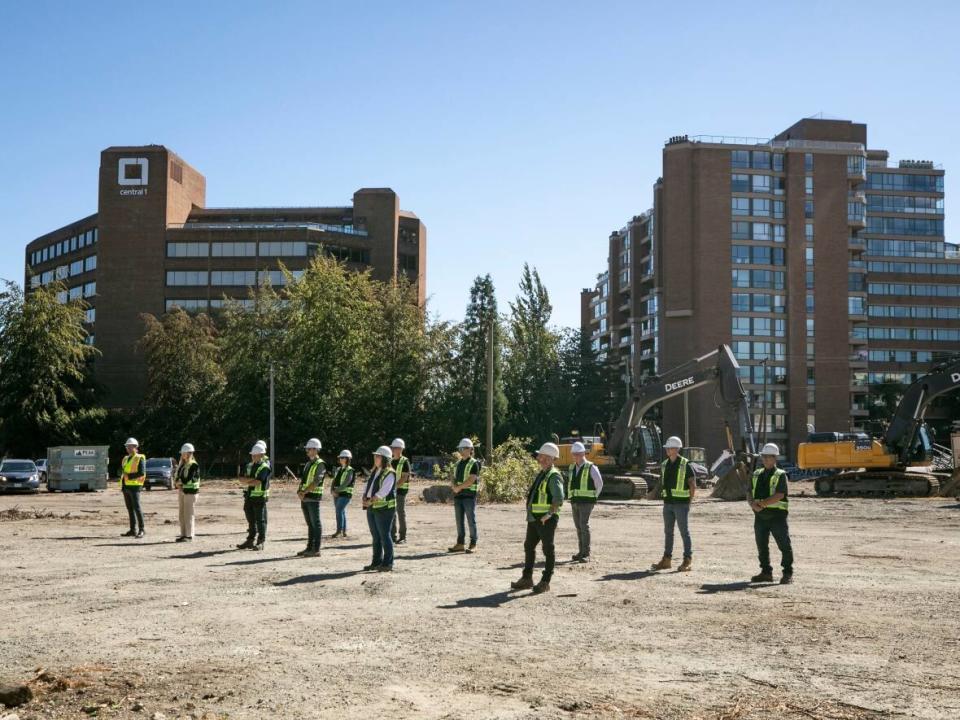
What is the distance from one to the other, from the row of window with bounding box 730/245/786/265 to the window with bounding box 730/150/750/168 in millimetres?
6933

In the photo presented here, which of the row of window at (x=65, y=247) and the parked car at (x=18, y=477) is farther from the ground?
the row of window at (x=65, y=247)

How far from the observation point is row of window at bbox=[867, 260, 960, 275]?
104 metres

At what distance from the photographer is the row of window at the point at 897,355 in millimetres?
102250

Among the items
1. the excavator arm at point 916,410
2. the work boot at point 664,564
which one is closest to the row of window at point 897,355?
the excavator arm at point 916,410

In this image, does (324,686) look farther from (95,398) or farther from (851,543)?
(95,398)

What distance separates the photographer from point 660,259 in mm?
90500

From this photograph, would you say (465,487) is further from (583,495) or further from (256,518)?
(256,518)

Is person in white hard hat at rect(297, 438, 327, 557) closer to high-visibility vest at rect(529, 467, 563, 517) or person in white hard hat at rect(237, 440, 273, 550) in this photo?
person in white hard hat at rect(237, 440, 273, 550)

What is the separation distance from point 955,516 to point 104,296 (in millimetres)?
81029

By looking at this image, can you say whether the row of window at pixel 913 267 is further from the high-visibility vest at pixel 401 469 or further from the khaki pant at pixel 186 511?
the khaki pant at pixel 186 511

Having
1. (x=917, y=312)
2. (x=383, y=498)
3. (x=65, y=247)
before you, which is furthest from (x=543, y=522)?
(x=65, y=247)

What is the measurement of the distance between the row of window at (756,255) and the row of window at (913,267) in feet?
70.9

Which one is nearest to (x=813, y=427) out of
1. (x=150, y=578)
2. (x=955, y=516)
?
(x=955, y=516)

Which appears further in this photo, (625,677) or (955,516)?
(955,516)
